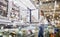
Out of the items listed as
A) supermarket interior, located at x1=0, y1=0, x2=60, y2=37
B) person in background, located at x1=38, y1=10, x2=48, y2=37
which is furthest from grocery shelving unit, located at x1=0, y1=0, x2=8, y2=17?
person in background, located at x1=38, y1=10, x2=48, y2=37

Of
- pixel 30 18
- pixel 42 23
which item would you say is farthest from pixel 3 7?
pixel 42 23

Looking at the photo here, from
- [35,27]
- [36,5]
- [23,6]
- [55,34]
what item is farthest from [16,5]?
[55,34]

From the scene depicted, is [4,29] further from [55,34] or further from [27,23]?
[55,34]

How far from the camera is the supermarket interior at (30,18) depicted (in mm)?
1396

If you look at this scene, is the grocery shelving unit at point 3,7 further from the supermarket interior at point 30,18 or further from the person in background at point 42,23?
the person in background at point 42,23

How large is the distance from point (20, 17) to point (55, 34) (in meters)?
0.52

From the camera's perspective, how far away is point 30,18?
1.51 meters

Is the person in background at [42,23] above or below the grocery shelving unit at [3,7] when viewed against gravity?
below

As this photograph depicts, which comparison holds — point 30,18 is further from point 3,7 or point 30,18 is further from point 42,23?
point 3,7

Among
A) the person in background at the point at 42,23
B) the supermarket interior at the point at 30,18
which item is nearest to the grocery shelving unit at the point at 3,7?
the supermarket interior at the point at 30,18

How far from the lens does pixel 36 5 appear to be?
152 centimetres

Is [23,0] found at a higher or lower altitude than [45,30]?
higher

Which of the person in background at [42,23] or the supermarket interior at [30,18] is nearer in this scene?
the supermarket interior at [30,18]

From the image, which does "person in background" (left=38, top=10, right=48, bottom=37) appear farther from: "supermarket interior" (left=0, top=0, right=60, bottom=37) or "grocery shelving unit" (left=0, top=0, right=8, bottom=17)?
"grocery shelving unit" (left=0, top=0, right=8, bottom=17)
